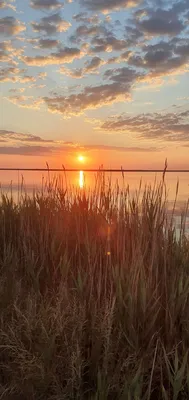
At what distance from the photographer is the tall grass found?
1.77 meters

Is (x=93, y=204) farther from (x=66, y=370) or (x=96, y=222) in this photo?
(x=66, y=370)

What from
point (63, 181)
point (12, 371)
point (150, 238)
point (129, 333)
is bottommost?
point (12, 371)

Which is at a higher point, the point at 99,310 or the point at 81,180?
the point at 81,180

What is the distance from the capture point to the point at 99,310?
84.3 inches

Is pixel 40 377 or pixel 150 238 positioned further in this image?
pixel 150 238

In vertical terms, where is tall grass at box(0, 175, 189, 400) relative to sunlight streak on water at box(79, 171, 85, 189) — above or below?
below

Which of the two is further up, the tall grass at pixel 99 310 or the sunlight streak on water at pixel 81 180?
the sunlight streak on water at pixel 81 180

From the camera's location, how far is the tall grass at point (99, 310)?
1766 mm

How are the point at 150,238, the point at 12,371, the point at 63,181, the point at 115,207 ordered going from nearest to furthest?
the point at 12,371
the point at 150,238
the point at 115,207
the point at 63,181

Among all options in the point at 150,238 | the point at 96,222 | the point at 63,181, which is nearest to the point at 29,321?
the point at 150,238

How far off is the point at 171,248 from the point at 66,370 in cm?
131

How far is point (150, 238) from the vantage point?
279cm

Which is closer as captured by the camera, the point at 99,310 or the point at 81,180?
the point at 99,310

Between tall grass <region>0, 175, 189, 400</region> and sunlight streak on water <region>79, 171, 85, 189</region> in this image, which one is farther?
sunlight streak on water <region>79, 171, 85, 189</region>
